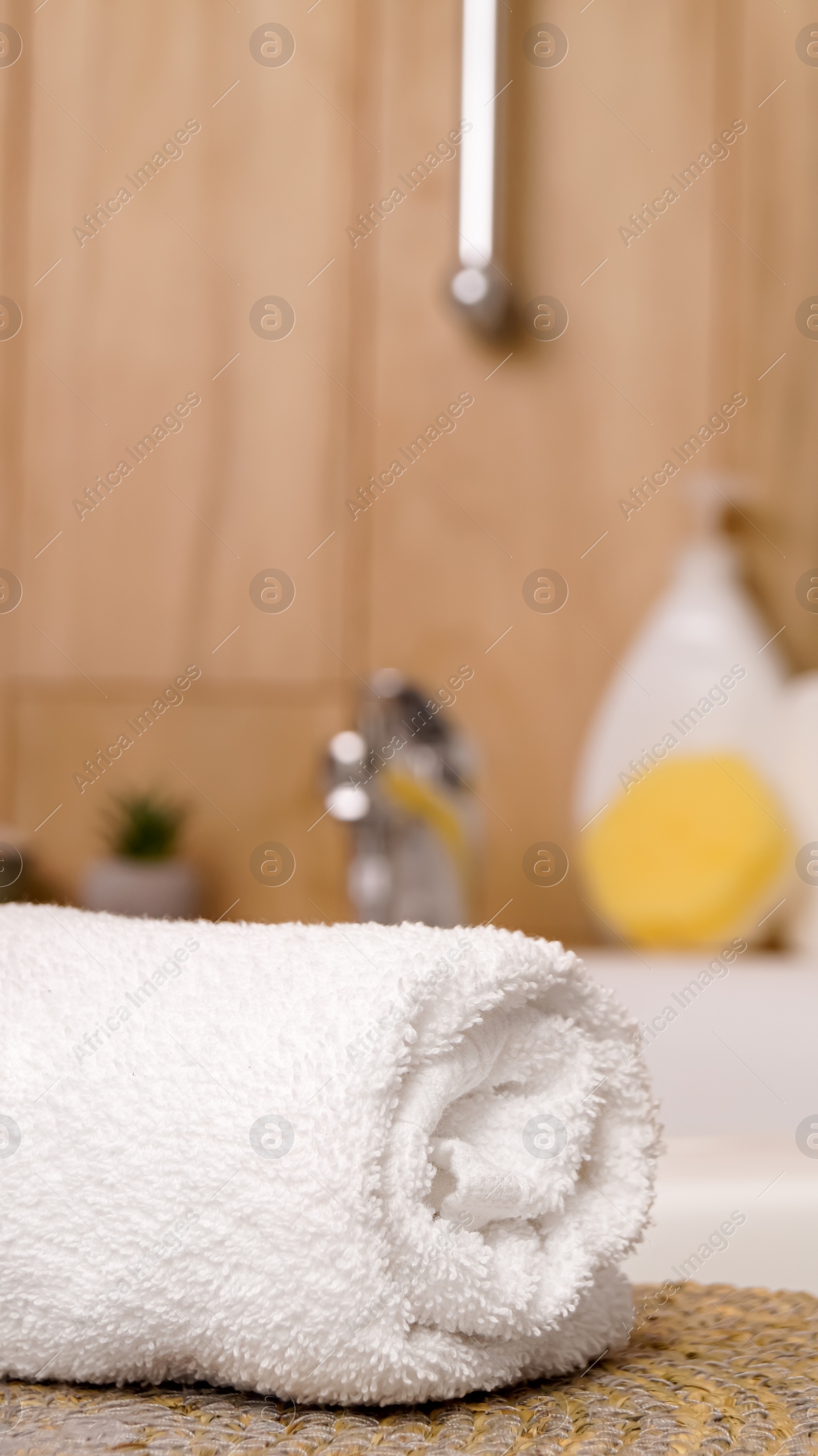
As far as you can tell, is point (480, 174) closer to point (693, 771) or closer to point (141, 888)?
point (693, 771)

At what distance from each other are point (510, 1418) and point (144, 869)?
2.68 feet

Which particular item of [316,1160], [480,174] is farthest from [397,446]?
[316,1160]

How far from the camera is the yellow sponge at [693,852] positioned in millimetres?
929

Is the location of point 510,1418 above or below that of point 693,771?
below

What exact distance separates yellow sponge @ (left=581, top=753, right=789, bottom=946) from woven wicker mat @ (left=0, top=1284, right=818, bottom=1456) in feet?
2.02

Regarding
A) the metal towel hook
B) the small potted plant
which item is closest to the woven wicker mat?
the small potted plant

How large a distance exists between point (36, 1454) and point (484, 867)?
32.1 inches

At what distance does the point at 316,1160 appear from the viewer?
26 centimetres

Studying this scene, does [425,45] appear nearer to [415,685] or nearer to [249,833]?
[415,685]

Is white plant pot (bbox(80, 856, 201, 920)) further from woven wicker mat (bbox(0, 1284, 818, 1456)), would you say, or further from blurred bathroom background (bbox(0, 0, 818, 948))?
woven wicker mat (bbox(0, 1284, 818, 1456))

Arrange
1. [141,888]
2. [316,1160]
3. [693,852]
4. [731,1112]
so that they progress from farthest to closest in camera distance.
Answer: [141,888] < [693,852] < [731,1112] < [316,1160]

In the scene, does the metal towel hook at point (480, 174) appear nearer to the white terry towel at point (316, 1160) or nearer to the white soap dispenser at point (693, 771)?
the white soap dispenser at point (693, 771)

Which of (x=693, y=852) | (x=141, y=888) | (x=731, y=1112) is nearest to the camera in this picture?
(x=731, y=1112)

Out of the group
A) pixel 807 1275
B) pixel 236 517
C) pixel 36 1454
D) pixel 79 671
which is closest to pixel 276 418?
pixel 236 517
